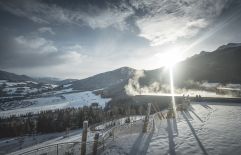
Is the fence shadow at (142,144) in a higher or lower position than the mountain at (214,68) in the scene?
lower

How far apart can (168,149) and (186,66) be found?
129m

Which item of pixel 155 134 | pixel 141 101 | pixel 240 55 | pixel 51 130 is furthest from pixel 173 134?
pixel 240 55

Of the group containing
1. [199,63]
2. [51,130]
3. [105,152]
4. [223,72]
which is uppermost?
[199,63]

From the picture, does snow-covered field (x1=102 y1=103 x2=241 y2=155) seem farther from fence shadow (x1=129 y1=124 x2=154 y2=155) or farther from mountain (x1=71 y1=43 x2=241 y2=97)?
mountain (x1=71 y1=43 x2=241 y2=97)

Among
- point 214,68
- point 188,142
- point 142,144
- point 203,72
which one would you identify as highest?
point 214,68

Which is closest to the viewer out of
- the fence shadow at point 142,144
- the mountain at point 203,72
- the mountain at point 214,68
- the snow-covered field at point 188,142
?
the snow-covered field at point 188,142

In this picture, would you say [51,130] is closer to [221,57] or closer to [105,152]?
[105,152]

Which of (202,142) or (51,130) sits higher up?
(202,142)

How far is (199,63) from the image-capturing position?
13162 cm

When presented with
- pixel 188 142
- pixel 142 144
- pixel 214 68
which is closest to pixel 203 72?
pixel 214 68

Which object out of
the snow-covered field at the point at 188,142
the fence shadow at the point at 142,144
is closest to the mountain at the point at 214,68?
the snow-covered field at the point at 188,142

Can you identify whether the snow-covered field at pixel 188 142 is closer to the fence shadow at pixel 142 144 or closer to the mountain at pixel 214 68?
the fence shadow at pixel 142 144

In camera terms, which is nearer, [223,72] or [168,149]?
[168,149]

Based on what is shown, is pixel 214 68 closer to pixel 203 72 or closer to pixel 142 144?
pixel 203 72
